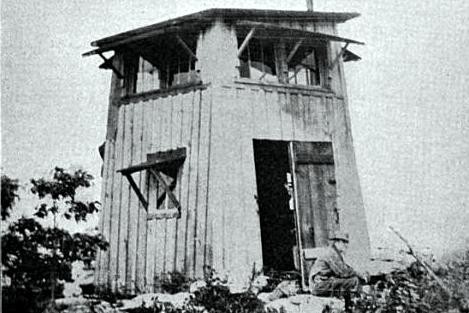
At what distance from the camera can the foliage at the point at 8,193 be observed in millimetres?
6609

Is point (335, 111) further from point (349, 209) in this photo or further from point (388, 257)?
point (388, 257)

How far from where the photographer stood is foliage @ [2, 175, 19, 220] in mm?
6609

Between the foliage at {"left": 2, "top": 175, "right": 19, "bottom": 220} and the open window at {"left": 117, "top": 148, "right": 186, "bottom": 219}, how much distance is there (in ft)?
13.7

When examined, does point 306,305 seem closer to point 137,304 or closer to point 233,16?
point 137,304

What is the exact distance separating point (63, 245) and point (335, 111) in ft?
22.6

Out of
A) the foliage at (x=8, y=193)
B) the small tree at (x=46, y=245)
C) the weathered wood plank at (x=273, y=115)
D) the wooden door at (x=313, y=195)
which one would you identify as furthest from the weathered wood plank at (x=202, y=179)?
the foliage at (x=8, y=193)

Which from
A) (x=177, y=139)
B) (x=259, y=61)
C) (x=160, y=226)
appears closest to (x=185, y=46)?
(x=259, y=61)

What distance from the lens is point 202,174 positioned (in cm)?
1073

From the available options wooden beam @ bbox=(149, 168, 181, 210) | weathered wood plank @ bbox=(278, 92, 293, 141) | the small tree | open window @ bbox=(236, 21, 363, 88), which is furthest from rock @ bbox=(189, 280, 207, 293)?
open window @ bbox=(236, 21, 363, 88)

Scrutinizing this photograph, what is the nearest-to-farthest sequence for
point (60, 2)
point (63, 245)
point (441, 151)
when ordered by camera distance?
point (63, 245)
point (60, 2)
point (441, 151)

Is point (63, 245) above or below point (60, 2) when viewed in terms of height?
below

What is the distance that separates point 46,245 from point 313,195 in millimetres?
5605

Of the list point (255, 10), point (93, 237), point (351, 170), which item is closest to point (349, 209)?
point (351, 170)

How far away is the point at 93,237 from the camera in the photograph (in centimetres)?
774
